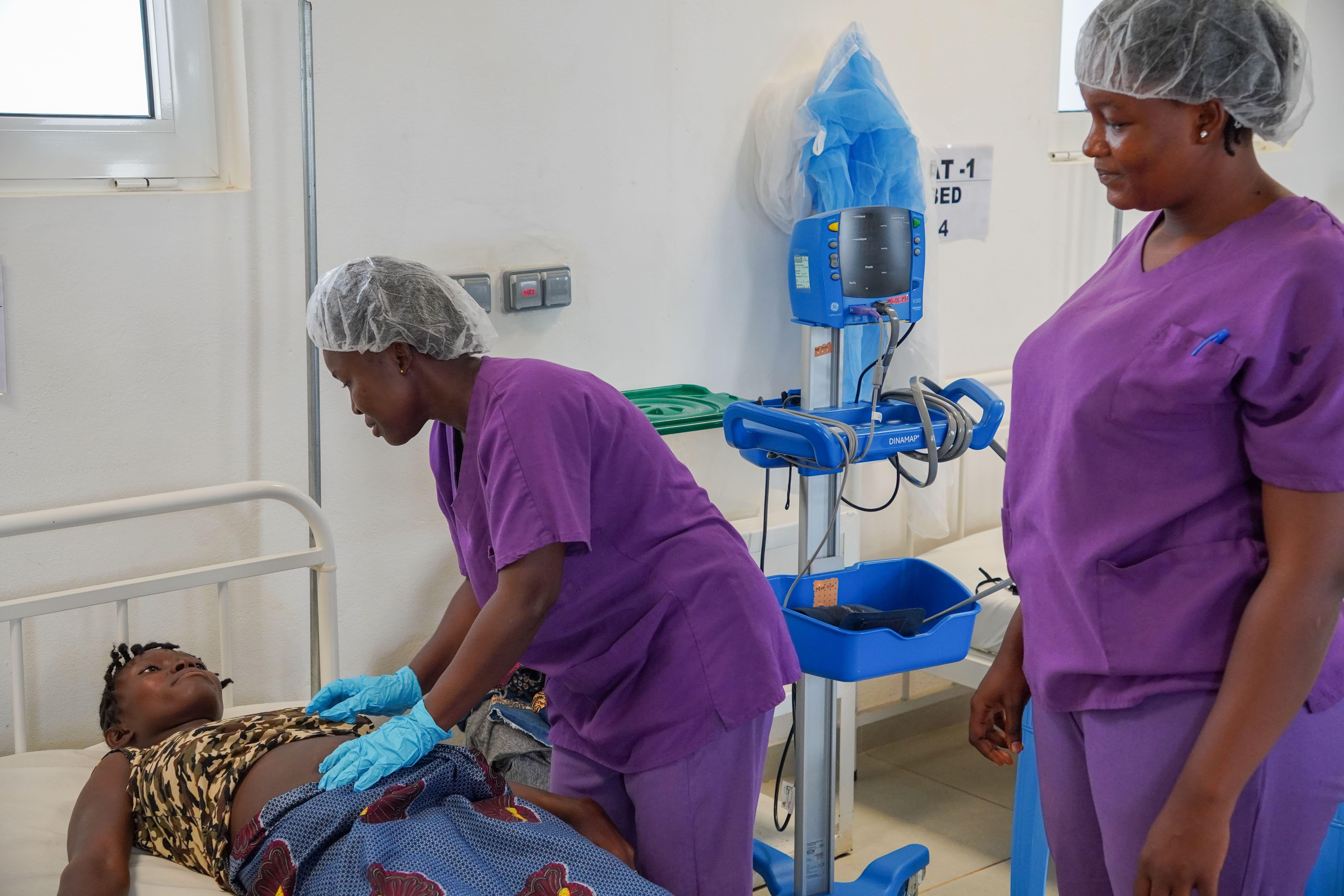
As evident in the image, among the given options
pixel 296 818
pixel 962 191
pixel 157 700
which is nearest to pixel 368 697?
pixel 296 818

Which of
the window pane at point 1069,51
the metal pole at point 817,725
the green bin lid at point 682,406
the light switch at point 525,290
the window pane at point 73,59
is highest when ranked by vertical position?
the window pane at point 1069,51

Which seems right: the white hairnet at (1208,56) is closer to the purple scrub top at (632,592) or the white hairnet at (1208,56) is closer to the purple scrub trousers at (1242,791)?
the purple scrub trousers at (1242,791)

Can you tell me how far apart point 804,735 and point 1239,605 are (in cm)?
122

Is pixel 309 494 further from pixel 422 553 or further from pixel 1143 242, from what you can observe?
pixel 1143 242

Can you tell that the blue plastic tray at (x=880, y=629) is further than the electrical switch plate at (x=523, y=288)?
No

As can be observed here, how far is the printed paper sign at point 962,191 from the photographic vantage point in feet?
10.4

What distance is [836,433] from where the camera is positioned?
6.48 ft

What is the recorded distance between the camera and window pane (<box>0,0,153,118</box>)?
6.75ft

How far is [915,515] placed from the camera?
3014 millimetres

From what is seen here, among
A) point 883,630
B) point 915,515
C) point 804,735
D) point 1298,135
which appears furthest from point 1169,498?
point 1298,135

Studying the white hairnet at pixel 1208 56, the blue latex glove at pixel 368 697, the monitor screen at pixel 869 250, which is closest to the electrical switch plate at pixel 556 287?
the monitor screen at pixel 869 250

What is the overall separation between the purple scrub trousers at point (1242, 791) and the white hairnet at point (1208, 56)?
0.57 metres

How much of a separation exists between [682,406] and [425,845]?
4.21 feet

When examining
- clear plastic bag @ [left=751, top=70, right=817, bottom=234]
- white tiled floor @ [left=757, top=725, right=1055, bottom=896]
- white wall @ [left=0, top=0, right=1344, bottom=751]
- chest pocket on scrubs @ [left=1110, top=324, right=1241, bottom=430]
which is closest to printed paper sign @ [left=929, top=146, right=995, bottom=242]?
white wall @ [left=0, top=0, right=1344, bottom=751]
